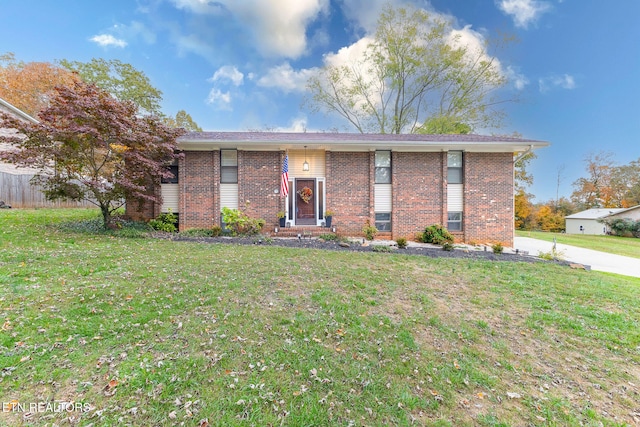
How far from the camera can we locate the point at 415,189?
10.8 metres

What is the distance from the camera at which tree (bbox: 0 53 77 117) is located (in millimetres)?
20031

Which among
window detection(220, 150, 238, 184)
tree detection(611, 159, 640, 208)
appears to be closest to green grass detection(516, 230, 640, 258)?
window detection(220, 150, 238, 184)

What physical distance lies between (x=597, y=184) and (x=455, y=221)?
3313 centimetres

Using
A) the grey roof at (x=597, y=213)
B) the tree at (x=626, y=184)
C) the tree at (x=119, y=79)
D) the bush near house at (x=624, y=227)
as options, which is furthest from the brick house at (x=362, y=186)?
the tree at (x=626, y=184)

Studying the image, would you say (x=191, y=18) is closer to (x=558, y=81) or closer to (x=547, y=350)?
(x=547, y=350)

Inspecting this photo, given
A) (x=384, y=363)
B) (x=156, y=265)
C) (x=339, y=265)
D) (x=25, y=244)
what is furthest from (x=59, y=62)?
(x=384, y=363)

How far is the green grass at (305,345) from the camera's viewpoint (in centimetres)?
212

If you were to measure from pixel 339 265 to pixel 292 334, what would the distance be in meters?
3.07

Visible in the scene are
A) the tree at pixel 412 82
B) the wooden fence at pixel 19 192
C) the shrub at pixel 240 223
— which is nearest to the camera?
the shrub at pixel 240 223

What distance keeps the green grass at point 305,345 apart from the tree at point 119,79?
22.0 meters

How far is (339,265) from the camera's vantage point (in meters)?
6.09

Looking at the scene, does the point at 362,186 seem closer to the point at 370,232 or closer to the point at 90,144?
the point at 370,232

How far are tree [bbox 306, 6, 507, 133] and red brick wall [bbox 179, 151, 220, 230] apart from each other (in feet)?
42.3

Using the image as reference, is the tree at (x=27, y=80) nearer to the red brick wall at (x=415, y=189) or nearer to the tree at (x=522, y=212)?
the red brick wall at (x=415, y=189)
